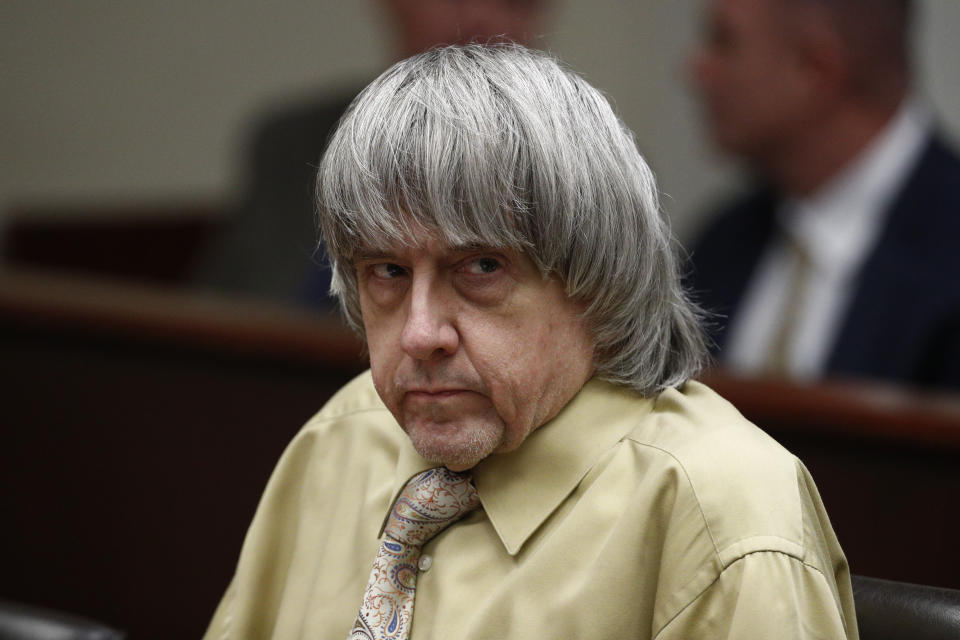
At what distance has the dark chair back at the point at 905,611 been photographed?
4.88 feet

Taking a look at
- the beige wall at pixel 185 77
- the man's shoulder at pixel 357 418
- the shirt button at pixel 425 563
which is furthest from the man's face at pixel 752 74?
the shirt button at pixel 425 563

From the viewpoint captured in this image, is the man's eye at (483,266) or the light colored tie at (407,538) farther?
the light colored tie at (407,538)

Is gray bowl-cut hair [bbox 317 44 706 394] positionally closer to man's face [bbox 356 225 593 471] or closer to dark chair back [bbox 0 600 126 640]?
man's face [bbox 356 225 593 471]

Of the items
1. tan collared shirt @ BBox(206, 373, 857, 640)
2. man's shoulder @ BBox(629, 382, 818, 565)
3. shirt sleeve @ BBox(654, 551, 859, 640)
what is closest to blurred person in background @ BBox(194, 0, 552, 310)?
tan collared shirt @ BBox(206, 373, 857, 640)

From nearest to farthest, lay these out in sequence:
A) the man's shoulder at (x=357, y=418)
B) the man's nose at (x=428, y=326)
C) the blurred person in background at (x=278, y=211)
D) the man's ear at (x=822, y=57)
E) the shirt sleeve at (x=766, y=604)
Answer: the shirt sleeve at (x=766, y=604)
the man's nose at (x=428, y=326)
the man's shoulder at (x=357, y=418)
the man's ear at (x=822, y=57)
the blurred person in background at (x=278, y=211)

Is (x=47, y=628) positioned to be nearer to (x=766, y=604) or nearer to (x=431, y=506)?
(x=431, y=506)

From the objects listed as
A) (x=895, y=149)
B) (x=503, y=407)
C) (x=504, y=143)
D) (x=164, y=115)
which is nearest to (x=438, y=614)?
(x=503, y=407)

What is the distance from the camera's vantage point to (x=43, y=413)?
3.42 m

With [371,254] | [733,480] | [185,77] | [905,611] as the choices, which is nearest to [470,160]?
[371,254]

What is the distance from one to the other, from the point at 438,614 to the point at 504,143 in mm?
510

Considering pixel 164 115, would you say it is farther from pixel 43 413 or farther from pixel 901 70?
pixel 901 70

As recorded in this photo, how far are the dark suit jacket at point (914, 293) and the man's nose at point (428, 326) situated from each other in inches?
67.7

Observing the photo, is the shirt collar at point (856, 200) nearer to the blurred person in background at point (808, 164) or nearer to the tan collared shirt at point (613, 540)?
the blurred person in background at point (808, 164)

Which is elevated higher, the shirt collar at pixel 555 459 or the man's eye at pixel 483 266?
the man's eye at pixel 483 266
